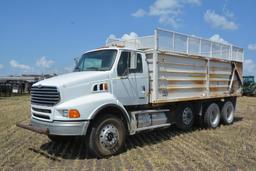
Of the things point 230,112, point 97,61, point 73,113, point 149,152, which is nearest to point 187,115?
point 230,112

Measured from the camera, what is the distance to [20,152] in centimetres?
734

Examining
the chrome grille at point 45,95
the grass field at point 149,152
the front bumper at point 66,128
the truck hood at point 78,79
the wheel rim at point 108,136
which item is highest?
the truck hood at point 78,79

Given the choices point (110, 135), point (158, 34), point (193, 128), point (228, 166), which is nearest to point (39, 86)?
point (110, 135)

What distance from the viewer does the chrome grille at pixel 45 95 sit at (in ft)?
21.6

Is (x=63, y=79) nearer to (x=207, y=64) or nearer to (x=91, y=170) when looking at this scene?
(x=91, y=170)

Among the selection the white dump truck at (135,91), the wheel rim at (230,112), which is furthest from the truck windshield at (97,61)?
the wheel rim at (230,112)

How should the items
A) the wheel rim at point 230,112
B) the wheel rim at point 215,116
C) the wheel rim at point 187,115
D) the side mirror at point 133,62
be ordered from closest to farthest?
the side mirror at point 133,62
the wheel rim at point 187,115
the wheel rim at point 215,116
the wheel rim at point 230,112

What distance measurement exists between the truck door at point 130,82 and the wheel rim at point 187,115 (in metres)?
2.17

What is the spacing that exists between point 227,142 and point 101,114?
153 inches

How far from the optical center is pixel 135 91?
314 inches

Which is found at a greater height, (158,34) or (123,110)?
(158,34)

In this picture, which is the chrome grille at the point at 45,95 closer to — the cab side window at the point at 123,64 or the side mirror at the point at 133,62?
the cab side window at the point at 123,64

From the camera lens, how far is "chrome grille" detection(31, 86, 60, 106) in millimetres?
6573

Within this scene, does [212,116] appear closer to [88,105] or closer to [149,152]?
[149,152]
